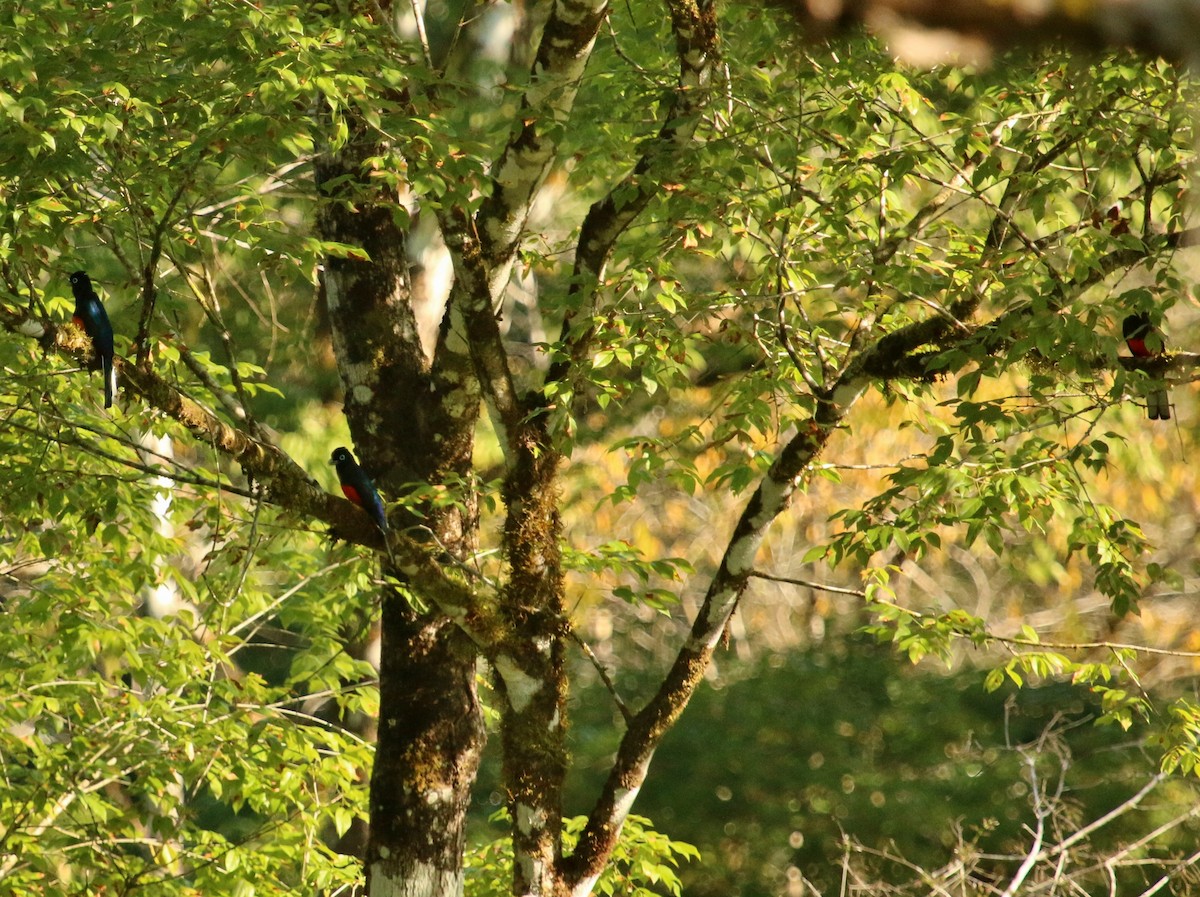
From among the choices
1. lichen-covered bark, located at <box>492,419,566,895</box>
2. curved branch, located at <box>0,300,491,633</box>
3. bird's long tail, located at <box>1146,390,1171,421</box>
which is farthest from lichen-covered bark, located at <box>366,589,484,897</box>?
bird's long tail, located at <box>1146,390,1171,421</box>

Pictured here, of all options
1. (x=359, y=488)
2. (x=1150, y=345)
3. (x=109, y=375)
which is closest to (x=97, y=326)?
(x=109, y=375)

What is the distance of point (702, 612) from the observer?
448cm

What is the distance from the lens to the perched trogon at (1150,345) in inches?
121

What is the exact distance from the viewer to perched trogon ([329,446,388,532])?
3971 mm

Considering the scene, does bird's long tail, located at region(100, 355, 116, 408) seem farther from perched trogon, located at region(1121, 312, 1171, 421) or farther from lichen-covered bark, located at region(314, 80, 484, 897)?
perched trogon, located at region(1121, 312, 1171, 421)

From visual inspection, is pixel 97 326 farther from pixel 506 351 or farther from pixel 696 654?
pixel 696 654

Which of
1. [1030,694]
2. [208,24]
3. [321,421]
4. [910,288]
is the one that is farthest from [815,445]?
[1030,694]

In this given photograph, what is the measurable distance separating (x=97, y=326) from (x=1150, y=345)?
112 inches

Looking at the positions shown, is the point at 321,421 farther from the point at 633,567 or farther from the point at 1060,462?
the point at 1060,462

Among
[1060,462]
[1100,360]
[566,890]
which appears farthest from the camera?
[566,890]

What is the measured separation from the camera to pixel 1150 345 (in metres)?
3.05

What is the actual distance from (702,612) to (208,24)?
2484mm

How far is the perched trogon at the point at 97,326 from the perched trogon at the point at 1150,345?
2699mm

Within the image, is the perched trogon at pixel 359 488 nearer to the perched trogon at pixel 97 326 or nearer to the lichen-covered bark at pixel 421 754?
the lichen-covered bark at pixel 421 754
